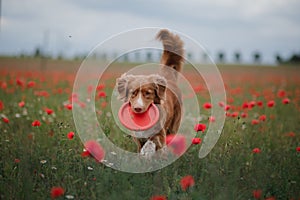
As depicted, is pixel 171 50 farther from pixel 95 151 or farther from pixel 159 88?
pixel 95 151

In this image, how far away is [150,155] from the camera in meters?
4.47

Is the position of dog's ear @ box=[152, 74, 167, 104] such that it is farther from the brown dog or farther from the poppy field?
the poppy field

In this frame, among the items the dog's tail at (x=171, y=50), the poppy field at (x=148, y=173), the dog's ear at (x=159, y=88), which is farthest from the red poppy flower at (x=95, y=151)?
the dog's tail at (x=171, y=50)

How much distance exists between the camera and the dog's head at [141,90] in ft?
13.8

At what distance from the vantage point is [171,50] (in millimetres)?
5480

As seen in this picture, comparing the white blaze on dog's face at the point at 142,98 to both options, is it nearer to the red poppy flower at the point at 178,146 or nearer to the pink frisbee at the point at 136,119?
the pink frisbee at the point at 136,119

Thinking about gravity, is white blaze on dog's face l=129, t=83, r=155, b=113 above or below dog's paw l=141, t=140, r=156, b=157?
above

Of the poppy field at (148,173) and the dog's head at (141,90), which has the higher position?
the dog's head at (141,90)

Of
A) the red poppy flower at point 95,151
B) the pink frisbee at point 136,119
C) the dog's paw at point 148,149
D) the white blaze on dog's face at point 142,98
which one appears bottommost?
the dog's paw at point 148,149

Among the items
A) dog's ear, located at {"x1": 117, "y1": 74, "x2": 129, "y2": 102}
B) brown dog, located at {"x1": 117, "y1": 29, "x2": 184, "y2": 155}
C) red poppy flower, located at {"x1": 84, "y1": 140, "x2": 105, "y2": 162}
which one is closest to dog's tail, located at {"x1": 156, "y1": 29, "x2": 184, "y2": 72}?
brown dog, located at {"x1": 117, "y1": 29, "x2": 184, "y2": 155}

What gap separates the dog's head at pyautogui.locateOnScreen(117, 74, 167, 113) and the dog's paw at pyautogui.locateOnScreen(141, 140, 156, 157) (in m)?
0.48

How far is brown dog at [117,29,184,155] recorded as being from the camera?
4285 mm

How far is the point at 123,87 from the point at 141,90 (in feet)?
0.84

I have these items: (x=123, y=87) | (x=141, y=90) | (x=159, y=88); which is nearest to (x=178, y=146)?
(x=159, y=88)
